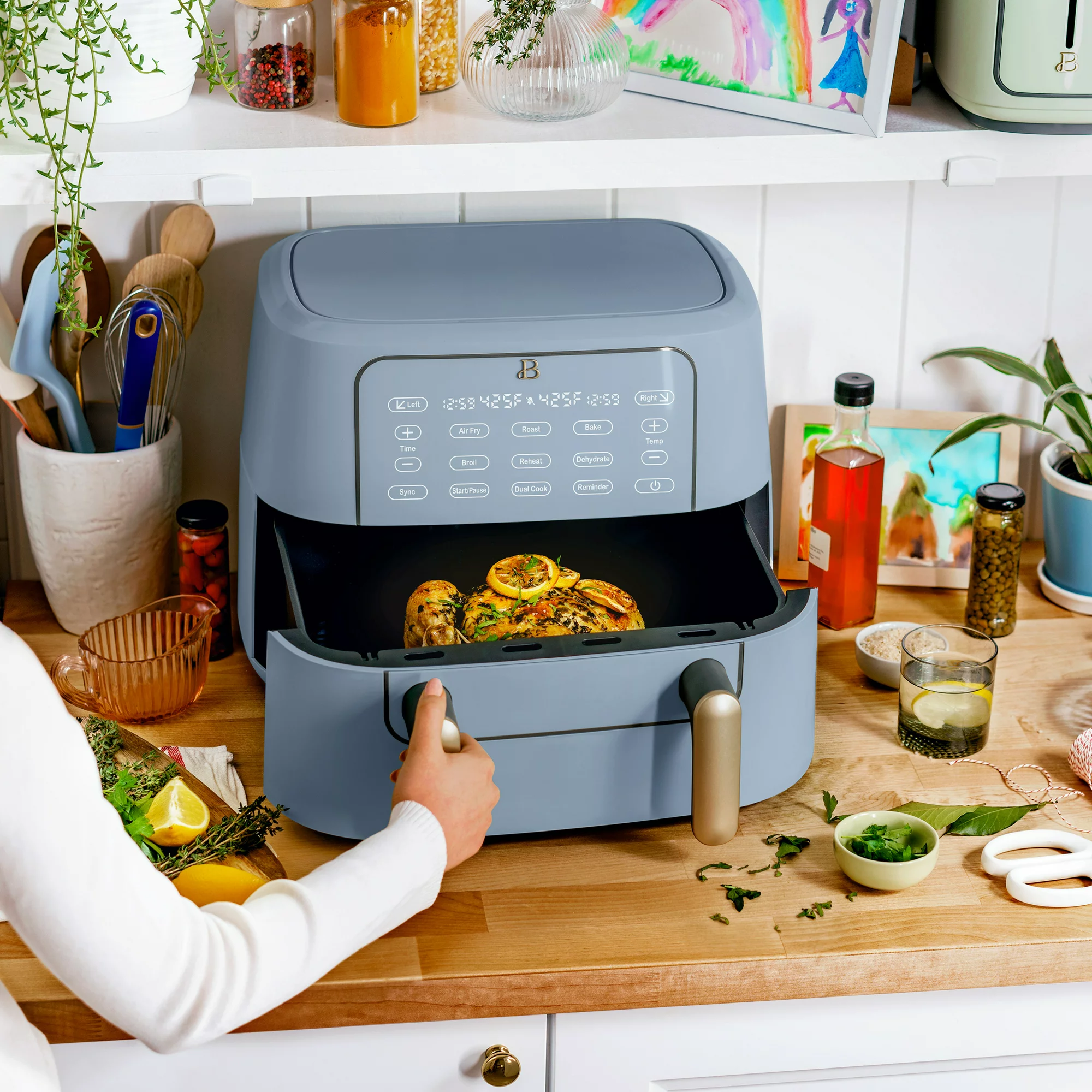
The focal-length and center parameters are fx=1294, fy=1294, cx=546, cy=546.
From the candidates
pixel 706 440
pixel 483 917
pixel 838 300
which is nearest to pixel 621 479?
pixel 706 440

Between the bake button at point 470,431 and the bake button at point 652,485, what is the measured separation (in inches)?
5.3

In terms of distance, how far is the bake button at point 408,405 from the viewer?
1.05 m

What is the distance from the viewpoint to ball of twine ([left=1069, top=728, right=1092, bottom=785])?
111 cm

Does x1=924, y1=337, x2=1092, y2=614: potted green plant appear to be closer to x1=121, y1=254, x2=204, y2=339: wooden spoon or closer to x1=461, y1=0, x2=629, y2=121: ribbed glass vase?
x1=461, y1=0, x2=629, y2=121: ribbed glass vase

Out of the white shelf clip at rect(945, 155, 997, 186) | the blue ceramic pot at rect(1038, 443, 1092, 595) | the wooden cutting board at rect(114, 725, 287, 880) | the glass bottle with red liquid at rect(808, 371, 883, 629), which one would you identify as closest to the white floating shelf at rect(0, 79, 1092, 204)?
the white shelf clip at rect(945, 155, 997, 186)

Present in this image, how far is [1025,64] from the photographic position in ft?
3.46

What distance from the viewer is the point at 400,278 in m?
1.14

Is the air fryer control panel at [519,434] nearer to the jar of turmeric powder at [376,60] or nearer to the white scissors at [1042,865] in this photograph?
the jar of turmeric powder at [376,60]

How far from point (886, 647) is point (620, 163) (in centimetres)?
55

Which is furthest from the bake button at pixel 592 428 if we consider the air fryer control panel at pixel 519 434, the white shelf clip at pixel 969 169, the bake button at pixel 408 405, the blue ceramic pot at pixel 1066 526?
the blue ceramic pot at pixel 1066 526

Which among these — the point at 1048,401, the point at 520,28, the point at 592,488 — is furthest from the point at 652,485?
the point at 1048,401

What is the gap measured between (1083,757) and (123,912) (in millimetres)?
806

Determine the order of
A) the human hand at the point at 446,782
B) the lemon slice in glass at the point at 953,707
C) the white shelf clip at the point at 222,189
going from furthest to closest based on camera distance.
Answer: the lemon slice in glass at the point at 953,707
the white shelf clip at the point at 222,189
the human hand at the point at 446,782

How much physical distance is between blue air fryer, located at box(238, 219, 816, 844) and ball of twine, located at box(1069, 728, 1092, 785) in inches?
9.5
